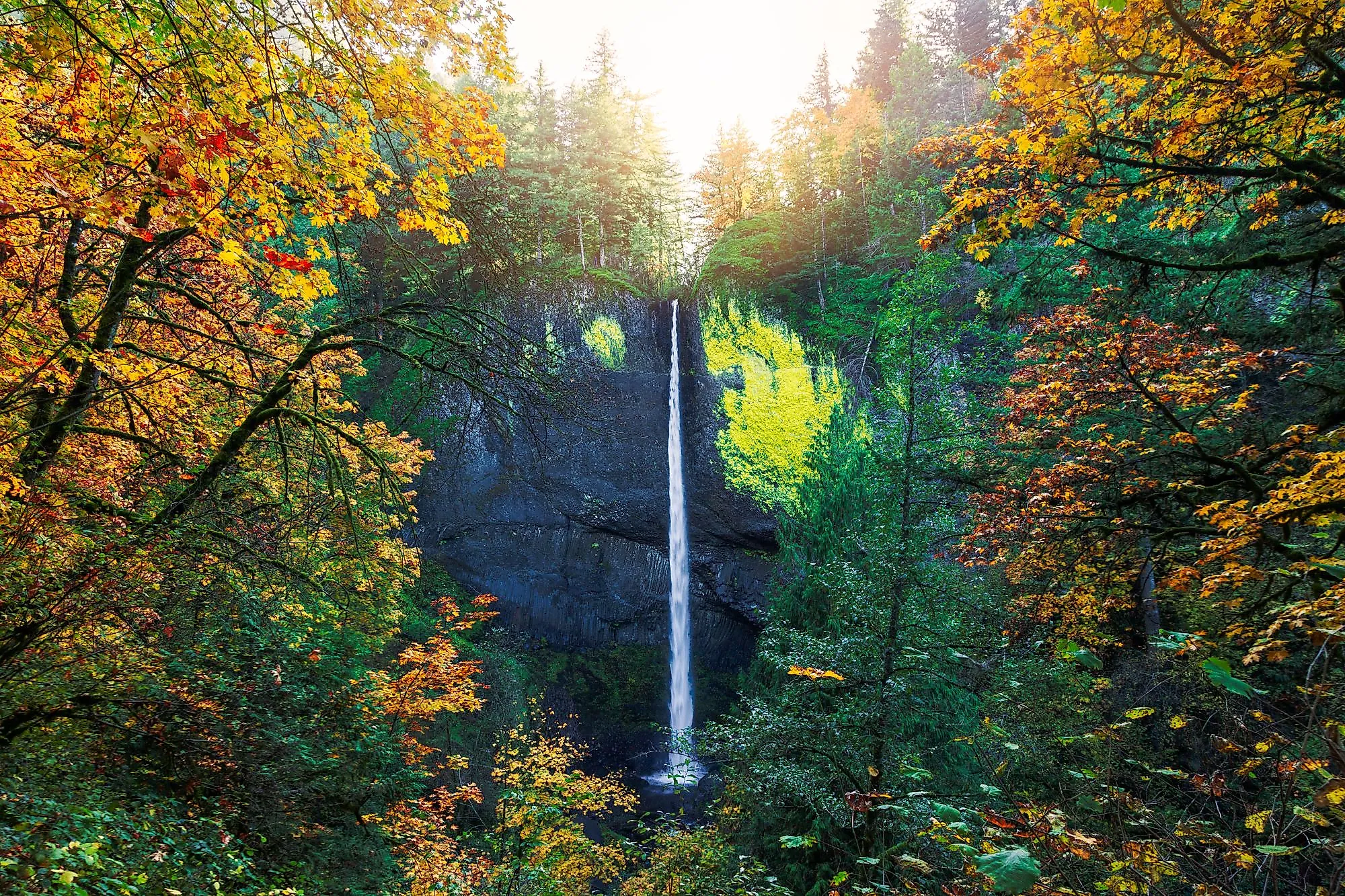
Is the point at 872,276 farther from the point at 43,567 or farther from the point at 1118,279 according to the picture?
the point at 43,567

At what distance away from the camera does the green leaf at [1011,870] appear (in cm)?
146

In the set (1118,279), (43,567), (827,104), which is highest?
(827,104)

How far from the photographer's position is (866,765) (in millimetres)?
6785

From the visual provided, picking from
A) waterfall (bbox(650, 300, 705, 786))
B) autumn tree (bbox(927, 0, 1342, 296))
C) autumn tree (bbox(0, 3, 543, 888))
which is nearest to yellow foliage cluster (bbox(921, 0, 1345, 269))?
autumn tree (bbox(927, 0, 1342, 296))

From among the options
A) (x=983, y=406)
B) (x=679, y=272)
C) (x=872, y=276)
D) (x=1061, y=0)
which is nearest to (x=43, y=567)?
(x=1061, y=0)

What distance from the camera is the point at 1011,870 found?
5.01 ft

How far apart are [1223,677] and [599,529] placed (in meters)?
16.1

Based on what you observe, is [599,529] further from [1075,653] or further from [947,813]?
[1075,653]

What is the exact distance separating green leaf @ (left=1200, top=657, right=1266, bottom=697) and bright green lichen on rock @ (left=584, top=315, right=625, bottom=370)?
662 inches

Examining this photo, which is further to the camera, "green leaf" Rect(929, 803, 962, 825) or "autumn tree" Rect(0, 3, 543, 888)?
"autumn tree" Rect(0, 3, 543, 888)

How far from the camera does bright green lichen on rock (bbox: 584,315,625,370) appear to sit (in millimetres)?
17875

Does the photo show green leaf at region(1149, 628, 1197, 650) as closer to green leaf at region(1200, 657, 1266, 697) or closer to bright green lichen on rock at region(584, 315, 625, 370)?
green leaf at region(1200, 657, 1266, 697)

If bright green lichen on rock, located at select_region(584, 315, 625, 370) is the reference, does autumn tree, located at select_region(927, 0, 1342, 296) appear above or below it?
below

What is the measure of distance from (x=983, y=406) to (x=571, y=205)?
14.4 m
